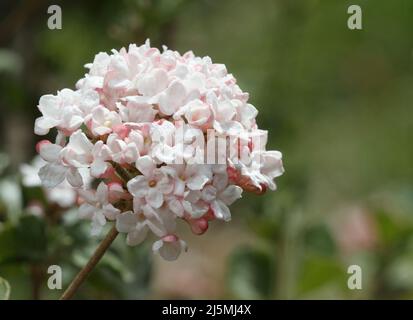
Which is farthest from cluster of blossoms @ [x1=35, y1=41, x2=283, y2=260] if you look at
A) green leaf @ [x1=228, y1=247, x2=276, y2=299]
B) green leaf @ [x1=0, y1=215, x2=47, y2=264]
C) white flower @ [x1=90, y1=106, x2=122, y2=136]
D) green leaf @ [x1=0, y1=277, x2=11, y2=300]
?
green leaf @ [x1=228, y1=247, x2=276, y2=299]

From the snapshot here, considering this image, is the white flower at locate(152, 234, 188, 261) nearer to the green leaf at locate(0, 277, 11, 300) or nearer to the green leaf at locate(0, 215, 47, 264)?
the green leaf at locate(0, 277, 11, 300)

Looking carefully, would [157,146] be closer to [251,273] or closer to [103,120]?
[103,120]

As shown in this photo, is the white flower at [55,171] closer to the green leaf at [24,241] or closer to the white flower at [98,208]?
the white flower at [98,208]

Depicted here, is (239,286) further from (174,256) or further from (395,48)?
(395,48)

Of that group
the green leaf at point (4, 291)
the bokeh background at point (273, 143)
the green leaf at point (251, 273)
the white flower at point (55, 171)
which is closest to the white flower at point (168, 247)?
the white flower at point (55, 171)

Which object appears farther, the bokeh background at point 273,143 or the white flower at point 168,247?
the bokeh background at point 273,143

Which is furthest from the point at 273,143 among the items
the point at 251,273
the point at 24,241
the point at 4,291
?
the point at 4,291
